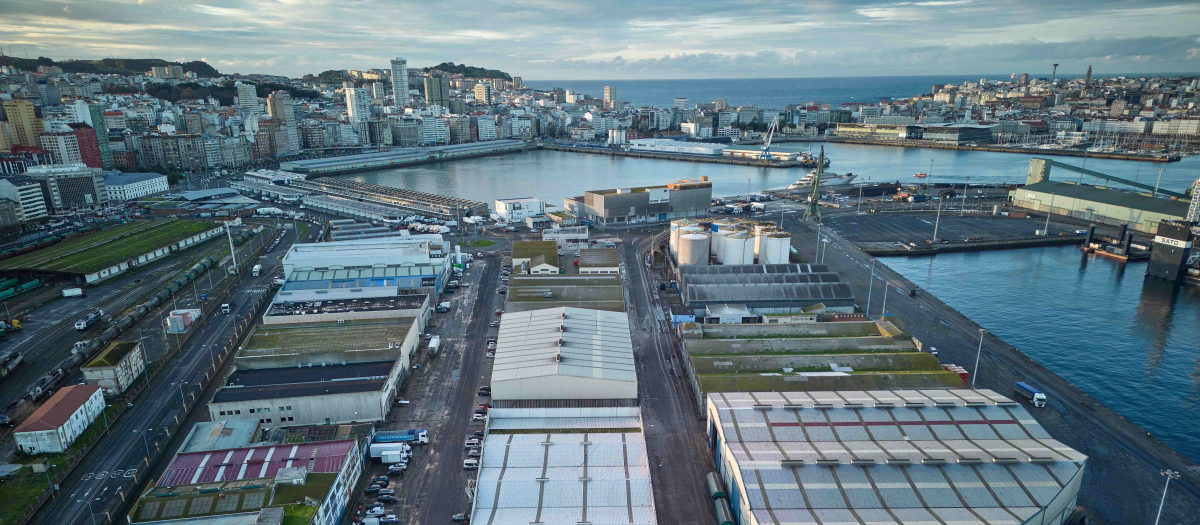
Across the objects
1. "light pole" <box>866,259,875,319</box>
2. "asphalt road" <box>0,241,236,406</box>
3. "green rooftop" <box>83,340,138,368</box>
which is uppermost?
"green rooftop" <box>83,340,138,368</box>

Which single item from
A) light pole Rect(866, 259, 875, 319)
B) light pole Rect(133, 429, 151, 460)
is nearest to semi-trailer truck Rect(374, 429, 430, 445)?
light pole Rect(133, 429, 151, 460)

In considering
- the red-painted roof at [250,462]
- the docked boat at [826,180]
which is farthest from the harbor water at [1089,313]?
the red-painted roof at [250,462]

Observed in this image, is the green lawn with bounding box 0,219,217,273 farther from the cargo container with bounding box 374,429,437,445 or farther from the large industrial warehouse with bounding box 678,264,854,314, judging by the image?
the large industrial warehouse with bounding box 678,264,854,314

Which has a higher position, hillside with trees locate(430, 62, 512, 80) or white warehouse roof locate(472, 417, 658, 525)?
hillside with trees locate(430, 62, 512, 80)

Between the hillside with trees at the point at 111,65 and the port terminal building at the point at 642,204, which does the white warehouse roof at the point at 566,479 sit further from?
the hillside with trees at the point at 111,65

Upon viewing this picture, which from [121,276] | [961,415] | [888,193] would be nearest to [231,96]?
[121,276]
